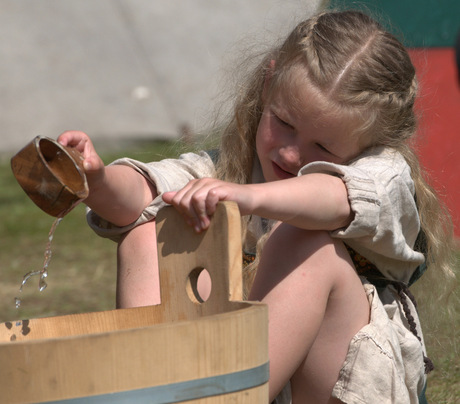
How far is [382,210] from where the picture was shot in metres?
1.53

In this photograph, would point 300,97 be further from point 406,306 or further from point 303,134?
point 406,306

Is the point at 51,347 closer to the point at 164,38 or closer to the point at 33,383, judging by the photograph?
the point at 33,383

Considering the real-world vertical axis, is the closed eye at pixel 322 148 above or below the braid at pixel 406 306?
above

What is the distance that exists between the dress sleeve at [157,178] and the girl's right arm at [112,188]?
0.02 metres

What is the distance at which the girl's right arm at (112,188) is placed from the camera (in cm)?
146

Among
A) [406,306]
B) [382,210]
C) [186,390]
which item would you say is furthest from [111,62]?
Result: [186,390]

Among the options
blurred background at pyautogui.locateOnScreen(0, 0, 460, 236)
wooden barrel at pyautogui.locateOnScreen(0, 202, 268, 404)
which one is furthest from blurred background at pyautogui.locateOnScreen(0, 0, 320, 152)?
wooden barrel at pyautogui.locateOnScreen(0, 202, 268, 404)

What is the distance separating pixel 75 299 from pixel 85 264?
1.81ft

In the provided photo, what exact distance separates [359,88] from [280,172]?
26 centimetres

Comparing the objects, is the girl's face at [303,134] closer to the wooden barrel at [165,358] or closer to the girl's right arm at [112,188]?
the girl's right arm at [112,188]

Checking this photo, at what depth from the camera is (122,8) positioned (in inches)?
269

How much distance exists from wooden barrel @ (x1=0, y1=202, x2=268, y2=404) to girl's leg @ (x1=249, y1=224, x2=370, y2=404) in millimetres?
199

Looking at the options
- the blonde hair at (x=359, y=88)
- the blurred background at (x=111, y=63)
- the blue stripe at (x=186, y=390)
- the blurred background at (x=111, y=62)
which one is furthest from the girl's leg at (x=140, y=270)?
the blurred background at (x=111, y=62)

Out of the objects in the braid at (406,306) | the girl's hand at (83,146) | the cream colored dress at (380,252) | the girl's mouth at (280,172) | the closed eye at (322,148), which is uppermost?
the girl's hand at (83,146)
